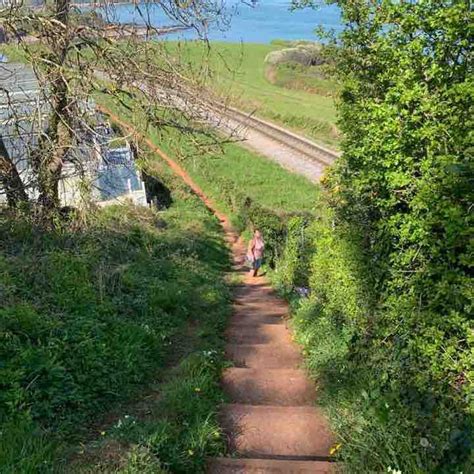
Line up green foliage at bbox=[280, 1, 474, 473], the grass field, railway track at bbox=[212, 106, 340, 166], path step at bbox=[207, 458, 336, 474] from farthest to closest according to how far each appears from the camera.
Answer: railway track at bbox=[212, 106, 340, 166], the grass field, green foliage at bbox=[280, 1, 474, 473], path step at bbox=[207, 458, 336, 474]

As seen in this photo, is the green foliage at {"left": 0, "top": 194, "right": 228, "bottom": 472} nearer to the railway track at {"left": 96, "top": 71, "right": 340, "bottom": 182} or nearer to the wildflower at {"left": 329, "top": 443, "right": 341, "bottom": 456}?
the wildflower at {"left": 329, "top": 443, "right": 341, "bottom": 456}

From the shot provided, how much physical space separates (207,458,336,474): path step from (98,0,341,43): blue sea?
7076 mm

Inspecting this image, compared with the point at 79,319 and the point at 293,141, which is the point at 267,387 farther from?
the point at 293,141

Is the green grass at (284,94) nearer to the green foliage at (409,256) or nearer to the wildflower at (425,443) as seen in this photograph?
the green foliage at (409,256)

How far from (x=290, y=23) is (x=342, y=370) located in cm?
10675

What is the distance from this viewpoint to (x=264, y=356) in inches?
319

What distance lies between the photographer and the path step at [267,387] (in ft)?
20.8

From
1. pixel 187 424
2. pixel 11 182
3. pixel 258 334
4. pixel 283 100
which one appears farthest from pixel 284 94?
pixel 187 424

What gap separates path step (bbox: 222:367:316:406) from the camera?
250 inches

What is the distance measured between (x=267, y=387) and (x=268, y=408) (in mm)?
860

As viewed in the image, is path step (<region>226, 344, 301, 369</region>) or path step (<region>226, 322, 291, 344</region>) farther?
path step (<region>226, 322, 291, 344</region>)

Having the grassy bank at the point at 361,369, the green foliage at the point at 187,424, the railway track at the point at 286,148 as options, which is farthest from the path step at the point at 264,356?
the railway track at the point at 286,148

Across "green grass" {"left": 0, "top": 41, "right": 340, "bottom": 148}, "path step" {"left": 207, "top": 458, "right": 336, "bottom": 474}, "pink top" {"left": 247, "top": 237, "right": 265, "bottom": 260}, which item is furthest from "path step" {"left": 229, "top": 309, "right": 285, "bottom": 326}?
"green grass" {"left": 0, "top": 41, "right": 340, "bottom": 148}

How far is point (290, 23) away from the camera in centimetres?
10475
